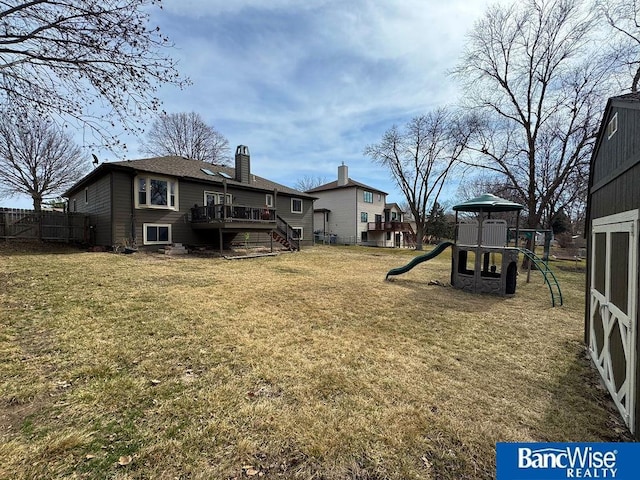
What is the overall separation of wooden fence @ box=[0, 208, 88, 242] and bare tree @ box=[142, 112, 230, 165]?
51.1 ft

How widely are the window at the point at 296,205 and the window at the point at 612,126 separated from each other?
20061 millimetres

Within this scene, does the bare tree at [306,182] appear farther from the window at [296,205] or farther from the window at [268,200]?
the window at [268,200]

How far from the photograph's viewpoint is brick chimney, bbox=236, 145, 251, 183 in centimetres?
1977

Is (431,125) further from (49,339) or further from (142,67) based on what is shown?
(49,339)

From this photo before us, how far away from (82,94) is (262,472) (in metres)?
7.85

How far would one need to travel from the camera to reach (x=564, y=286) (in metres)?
11.3

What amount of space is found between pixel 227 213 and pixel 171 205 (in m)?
3.50

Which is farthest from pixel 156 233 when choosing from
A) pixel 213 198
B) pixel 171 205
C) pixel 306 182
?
pixel 306 182

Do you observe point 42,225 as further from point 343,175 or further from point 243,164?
point 343,175

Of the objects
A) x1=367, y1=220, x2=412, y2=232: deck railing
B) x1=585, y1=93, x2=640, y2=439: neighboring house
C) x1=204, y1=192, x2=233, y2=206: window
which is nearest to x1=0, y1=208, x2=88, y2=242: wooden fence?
x1=204, y1=192, x2=233, y2=206: window

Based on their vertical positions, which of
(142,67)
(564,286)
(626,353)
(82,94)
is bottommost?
(564,286)

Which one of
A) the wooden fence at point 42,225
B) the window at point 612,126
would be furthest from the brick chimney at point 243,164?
the window at point 612,126

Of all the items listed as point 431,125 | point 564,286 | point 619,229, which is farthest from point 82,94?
point 431,125

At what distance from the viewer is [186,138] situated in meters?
31.1
